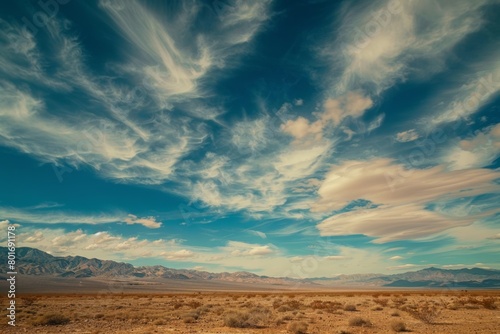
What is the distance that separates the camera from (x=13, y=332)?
18.1 meters

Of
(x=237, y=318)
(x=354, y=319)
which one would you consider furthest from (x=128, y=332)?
(x=354, y=319)

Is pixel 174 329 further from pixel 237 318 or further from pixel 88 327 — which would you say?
pixel 88 327

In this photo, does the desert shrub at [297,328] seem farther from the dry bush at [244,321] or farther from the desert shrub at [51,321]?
the desert shrub at [51,321]

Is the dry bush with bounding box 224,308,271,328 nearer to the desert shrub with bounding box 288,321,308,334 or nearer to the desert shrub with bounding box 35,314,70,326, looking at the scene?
the desert shrub with bounding box 288,321,308,334

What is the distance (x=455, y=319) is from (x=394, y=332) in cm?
832

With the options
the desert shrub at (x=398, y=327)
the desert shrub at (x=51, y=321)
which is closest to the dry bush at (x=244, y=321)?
the desert shrub at (x=398, y=327)

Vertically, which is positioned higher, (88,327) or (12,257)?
(12,257)

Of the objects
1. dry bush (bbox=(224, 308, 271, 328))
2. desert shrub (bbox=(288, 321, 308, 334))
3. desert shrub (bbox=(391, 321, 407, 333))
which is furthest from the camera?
dry bush (bbox=(224, 308, 271, 328))

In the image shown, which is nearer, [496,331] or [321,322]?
[496,331]

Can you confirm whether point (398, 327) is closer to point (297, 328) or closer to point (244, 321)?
point (297, 328)

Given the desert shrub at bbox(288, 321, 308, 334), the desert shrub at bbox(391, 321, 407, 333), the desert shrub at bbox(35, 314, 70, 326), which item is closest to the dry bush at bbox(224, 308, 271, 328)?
the desert shrub at bbox(288, 321, 308, 334)

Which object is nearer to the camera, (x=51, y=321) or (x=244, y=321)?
(x=244, y=321)

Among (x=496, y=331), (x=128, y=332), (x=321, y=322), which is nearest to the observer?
(x=496, y=331)

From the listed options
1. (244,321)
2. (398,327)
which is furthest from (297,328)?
(398,327)
